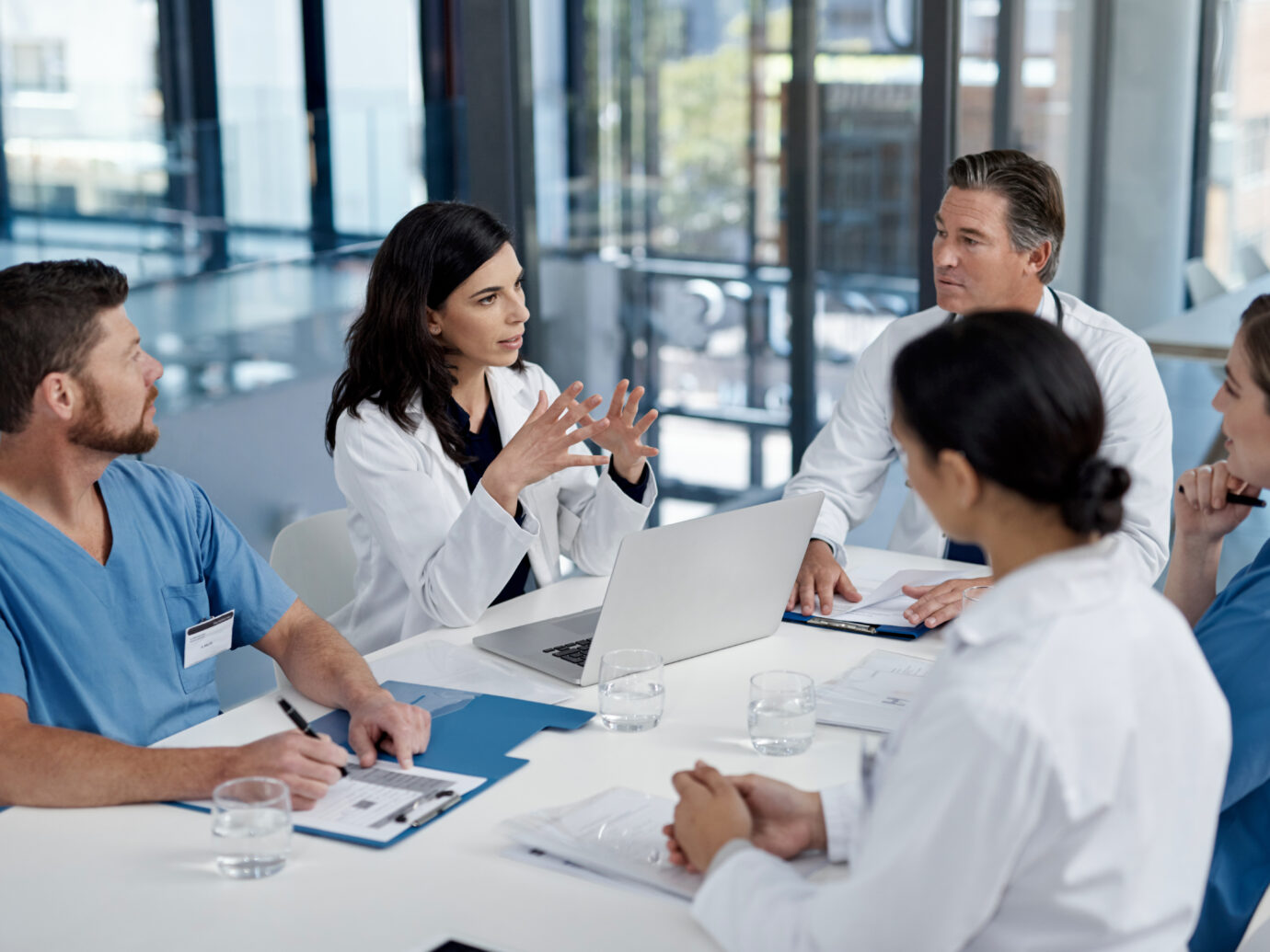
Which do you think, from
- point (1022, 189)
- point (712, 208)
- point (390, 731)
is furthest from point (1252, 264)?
point (390, 731)

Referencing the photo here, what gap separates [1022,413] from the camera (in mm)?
1007

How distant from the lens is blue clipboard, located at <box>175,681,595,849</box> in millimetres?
1569

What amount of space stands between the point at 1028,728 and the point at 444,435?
5.28 ft

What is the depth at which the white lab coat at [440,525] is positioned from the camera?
2125mm

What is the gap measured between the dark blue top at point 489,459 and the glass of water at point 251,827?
107 cm

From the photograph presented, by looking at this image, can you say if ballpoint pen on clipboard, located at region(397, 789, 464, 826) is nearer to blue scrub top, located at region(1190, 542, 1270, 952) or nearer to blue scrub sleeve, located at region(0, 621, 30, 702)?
blue scrub sleeve, located at region(0, 621, 30, 702)

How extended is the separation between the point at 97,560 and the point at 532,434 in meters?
0.68

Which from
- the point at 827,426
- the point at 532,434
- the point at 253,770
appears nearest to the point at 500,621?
the point at 532,434

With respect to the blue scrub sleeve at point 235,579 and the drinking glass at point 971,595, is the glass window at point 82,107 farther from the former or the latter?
the drinking glass at point 971,595

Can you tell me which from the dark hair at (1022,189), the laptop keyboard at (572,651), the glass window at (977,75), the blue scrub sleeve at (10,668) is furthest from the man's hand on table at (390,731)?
the glass window at (977,75)

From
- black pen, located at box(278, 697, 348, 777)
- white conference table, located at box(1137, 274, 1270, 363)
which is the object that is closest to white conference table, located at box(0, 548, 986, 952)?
black pen, located at box(278, 697, 348, 777)

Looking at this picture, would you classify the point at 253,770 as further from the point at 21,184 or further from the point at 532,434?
the point at 21,184

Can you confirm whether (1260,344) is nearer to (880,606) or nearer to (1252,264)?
(880,606)

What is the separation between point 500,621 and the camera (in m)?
2.16
